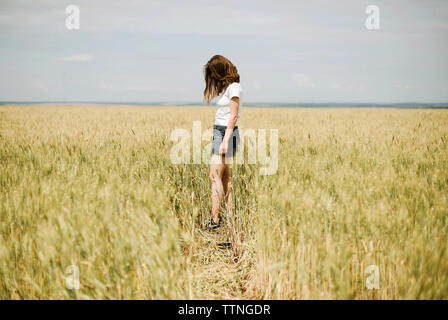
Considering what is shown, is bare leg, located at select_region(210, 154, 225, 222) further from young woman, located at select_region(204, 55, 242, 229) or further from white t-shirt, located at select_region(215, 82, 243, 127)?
white t-shirt, located at select_region(215, 82, 243, 127)

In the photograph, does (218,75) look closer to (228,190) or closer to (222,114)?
(222,114)

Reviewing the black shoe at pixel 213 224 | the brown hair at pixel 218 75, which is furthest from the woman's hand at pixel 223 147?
the black shoe at pixel 213 224

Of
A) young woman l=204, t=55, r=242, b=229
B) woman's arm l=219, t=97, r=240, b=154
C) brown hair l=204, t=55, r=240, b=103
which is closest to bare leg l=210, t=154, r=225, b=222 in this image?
young woman l=204, t=55, r=242, b=229

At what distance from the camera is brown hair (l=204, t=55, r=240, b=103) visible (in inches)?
121

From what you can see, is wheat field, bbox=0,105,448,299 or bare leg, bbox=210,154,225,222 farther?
bare leg, bbox=210,154,225,222

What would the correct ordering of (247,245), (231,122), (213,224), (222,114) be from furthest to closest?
(213,224)
(222,114)
(231,122)
(247,245)

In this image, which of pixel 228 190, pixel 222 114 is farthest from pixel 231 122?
pixel 228 190

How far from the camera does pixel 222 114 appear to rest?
10.2 ft

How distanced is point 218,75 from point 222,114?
0.35 meters

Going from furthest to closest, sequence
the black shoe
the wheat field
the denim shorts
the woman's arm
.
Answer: the black shoe < the denim shorts < the woman's arm < the wheat field

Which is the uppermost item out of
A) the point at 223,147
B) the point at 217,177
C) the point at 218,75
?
the point at 218,75

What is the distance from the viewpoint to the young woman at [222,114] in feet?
9.89

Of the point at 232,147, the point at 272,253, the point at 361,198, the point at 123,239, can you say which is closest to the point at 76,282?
the point at 123,239
